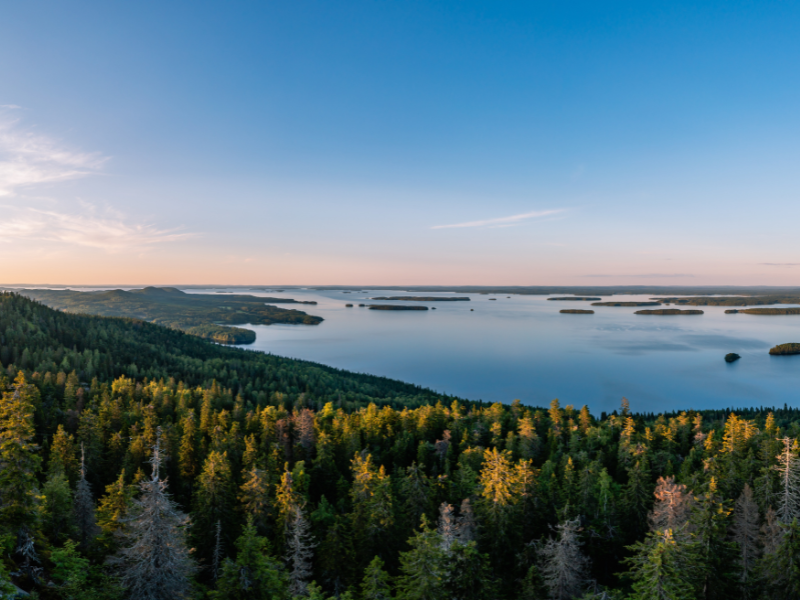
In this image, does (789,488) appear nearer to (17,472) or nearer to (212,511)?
(212,511)

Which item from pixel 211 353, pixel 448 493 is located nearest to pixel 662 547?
pixel 448 493

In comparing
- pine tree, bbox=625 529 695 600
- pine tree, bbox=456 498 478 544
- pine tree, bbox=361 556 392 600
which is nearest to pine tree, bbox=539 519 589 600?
pine tree, bbox=456 498 478 544

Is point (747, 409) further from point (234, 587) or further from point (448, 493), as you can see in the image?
point (234, 587)

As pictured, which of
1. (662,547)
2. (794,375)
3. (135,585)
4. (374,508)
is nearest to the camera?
(662,547)

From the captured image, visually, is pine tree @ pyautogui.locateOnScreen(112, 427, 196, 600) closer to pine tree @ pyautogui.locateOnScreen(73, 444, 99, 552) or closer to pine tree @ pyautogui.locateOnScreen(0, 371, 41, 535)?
pine tree @ pyautogui.locateOnScreen(0, 371, 41, 535)

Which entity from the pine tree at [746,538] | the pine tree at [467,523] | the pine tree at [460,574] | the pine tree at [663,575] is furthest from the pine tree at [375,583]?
the pine tree at [746,538]

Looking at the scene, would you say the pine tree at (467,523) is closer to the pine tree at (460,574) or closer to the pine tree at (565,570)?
the pine tree at (565,570)
